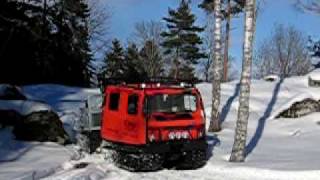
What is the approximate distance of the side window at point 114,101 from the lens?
61.1ft

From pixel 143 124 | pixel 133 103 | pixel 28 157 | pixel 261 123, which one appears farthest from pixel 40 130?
pixel 261 123

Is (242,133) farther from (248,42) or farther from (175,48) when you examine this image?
(175,48)

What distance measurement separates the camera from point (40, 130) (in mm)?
23062

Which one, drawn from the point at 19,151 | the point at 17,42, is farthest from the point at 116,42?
the point at 19,151

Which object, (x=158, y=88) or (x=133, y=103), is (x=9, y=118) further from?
(x=158, y=88)

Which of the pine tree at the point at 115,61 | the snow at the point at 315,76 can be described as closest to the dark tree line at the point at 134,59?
the pine tree at the point at 115,61

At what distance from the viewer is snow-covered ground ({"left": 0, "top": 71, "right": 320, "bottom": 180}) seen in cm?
1636

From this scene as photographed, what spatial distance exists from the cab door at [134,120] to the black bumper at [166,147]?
0.54 feet

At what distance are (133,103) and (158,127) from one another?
1.03 metres

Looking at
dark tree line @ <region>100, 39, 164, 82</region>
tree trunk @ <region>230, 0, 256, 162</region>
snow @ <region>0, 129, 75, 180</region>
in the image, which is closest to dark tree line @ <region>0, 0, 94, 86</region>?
snow @ <region>0, 129, 75, 180</region>

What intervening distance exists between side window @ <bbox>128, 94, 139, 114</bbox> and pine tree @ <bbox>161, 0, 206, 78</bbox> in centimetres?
5195

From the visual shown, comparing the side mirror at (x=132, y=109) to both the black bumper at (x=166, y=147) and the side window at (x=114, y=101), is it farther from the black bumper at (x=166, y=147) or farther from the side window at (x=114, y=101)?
the black bumper at (x=166, y=147)

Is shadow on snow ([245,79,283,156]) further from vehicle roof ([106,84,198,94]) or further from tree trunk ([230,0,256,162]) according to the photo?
vehicle roof ([106,84,198,94])

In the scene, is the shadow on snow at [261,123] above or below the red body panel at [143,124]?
below
